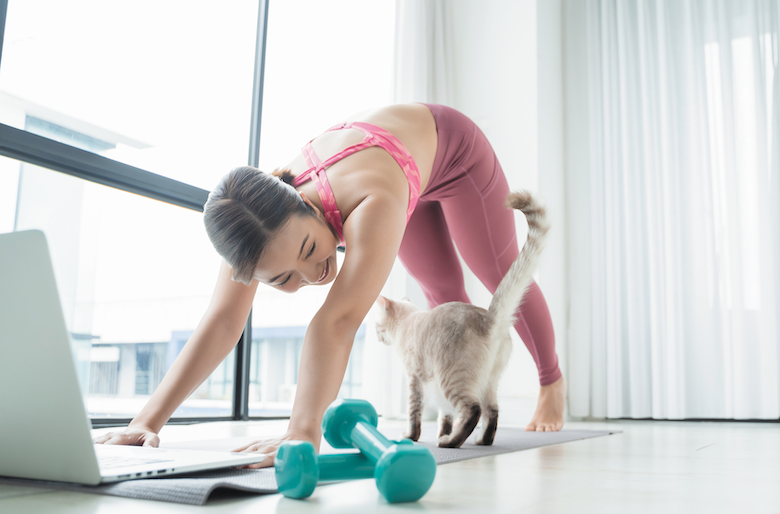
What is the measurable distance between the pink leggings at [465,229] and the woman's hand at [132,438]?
971mm

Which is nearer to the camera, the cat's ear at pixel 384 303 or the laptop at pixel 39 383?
the laptop at pixel 39 383

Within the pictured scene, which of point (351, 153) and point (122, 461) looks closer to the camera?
point (122, 461)

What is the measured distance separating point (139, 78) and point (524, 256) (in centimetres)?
182

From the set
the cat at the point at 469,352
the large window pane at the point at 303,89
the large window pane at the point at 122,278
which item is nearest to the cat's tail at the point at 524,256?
the cat at the point at 469,352

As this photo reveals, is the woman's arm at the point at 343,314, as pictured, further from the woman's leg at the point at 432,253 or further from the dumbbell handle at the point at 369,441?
the woman's leg at the point at 432,253

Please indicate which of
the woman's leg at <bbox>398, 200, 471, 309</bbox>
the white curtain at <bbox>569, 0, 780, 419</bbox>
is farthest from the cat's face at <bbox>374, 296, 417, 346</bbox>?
the white curtain at <bbox>569, 0, 780, 419</bbox>

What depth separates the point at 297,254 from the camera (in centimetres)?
112

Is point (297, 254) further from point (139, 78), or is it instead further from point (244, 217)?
point (139, 78)

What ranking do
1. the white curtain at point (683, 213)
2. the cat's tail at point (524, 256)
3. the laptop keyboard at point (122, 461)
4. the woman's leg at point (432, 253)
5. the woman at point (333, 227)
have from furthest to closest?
the white curtain at point (683, 213), the woman's leg at point (432, 253), the cat's tail at point (524, 256), the woman at point (333, 227), the laptop keyboard at point (122, 461)

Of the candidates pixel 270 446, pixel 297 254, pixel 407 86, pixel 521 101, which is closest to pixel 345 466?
pixel 270 446

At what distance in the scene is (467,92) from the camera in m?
3.25

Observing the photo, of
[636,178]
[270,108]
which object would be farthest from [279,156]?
[636,178]

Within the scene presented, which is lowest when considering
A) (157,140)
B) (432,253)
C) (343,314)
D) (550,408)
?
(550,408)

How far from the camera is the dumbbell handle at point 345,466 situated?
691 mm
